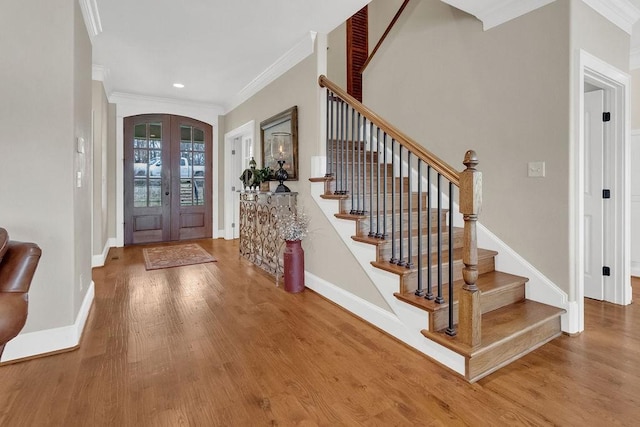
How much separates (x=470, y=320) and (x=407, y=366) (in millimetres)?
466

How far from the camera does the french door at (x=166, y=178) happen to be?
599cm

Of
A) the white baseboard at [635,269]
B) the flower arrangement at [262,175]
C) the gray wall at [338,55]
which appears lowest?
the white baseboard at [635,269]

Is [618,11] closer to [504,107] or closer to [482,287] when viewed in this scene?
[504,107]

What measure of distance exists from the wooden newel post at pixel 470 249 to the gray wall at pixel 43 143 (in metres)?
2.45

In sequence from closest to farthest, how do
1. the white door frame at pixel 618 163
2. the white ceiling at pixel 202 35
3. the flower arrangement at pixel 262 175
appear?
the white door frame at pixel 618 163 → the white ceiling at pixel 202 35 → the flower arrangement at pixel 262 175

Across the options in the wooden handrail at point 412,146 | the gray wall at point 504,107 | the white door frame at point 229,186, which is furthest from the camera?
the white door frame at point 229,186

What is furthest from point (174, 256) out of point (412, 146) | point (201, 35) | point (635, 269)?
point (635, 269)

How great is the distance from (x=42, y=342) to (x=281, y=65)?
3460mm

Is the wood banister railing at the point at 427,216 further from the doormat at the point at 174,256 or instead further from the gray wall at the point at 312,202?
the doormat at the point at 174,256

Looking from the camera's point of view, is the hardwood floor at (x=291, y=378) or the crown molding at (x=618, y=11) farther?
the crown molding at (x=618, y=11)


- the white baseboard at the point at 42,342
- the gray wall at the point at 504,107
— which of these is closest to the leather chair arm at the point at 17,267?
the white baseboard at the point at 42,342

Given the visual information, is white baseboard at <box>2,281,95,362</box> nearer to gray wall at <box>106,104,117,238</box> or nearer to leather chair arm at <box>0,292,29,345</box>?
leather chair arm at <box>0,292,29,345</box>

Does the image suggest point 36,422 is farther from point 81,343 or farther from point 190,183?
point 190,183

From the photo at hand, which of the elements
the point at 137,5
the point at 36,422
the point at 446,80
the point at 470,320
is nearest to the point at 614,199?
the point at 446,80
